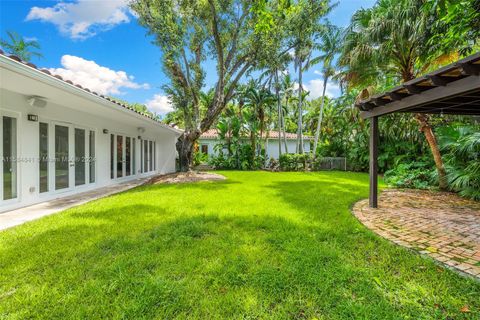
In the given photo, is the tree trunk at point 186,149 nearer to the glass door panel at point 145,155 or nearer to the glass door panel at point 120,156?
the glass door panel at point 145,155

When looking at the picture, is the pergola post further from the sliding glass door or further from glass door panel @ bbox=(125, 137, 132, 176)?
glass door panel @ bbox=(125, 137, 132, 176)

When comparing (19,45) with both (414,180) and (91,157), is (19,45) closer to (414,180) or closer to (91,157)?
(91,157)

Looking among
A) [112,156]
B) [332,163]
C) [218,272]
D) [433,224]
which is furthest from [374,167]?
[332,163]

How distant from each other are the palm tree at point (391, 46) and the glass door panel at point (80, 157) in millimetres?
10901

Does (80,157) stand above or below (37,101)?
below

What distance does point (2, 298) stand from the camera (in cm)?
253

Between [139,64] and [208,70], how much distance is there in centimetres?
565

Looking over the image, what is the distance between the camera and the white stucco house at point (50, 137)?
5.44m

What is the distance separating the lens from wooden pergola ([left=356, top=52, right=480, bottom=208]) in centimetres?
343

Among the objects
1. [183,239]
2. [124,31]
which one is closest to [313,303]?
[183,239]

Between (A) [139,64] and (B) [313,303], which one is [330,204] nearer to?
(B) [313,303]

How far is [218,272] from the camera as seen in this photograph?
3072 millimetres

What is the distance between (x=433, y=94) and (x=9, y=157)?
9.57 metres

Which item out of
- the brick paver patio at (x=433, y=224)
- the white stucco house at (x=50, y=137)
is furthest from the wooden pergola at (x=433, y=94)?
the white stucco house at (x=50, y=137)
